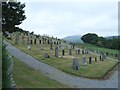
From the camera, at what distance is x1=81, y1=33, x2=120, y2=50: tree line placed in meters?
75.3

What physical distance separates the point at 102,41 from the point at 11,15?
56.8m

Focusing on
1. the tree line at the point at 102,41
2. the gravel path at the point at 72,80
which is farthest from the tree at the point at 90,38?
the gravel path at the point at 72,80

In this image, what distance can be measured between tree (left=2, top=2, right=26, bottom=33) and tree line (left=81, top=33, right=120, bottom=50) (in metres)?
48.5

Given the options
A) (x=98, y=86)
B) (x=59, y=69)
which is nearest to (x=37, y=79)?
(x=98, y=86)

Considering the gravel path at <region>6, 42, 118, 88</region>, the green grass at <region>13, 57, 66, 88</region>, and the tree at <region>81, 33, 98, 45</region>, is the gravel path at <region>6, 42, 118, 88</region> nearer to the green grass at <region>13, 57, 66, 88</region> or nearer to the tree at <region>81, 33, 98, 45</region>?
the green grass at <region>13, 57, 66, 88</region>

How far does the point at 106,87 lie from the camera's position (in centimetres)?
2119

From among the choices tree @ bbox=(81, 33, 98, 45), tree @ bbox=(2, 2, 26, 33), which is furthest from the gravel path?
tree @ bbox=(81, 33, 98, 45)

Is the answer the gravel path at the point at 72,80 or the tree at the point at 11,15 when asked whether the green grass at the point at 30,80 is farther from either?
the tree at the point at 11,15

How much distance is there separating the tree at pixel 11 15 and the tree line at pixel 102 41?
4846 centimetres

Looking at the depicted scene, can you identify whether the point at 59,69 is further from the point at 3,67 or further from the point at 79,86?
the point at 3,67

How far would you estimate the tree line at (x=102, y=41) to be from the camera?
7527 cm

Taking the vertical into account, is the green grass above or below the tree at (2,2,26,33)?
below

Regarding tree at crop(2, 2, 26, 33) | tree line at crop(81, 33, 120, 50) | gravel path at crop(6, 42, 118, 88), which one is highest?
tree at crop(2, 2, 26, 33)

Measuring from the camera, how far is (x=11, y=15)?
2538 cm
